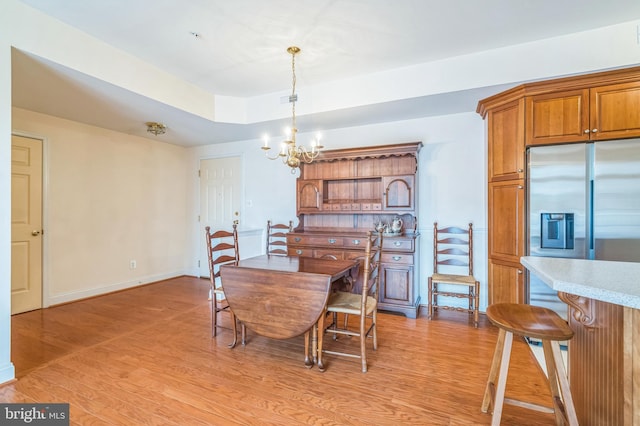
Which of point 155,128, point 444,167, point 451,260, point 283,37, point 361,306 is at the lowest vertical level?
point 361,306

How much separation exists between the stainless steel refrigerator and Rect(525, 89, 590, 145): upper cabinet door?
83 mm

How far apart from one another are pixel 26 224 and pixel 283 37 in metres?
3.57

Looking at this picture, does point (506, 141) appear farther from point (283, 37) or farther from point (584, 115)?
point (283, 37)

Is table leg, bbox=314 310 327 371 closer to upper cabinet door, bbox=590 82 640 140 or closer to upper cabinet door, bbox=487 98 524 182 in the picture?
upper cabinet door, bbox=487 98 524 182

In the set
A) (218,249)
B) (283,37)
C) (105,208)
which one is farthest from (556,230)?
(105,208)

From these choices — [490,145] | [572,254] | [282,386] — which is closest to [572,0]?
[490,145]

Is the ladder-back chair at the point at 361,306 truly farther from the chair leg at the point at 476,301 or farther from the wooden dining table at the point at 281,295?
the chair leg at the point at 476,301

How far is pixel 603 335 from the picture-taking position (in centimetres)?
119

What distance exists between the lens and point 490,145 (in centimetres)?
299

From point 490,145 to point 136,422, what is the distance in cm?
357

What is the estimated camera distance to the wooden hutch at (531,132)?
2281mm

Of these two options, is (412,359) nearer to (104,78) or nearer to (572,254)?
(572,254)

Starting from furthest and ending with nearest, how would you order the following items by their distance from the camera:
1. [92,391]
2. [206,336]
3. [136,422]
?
[206,336]
[92,391]
[136,422]

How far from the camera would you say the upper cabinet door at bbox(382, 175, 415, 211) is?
345cm
